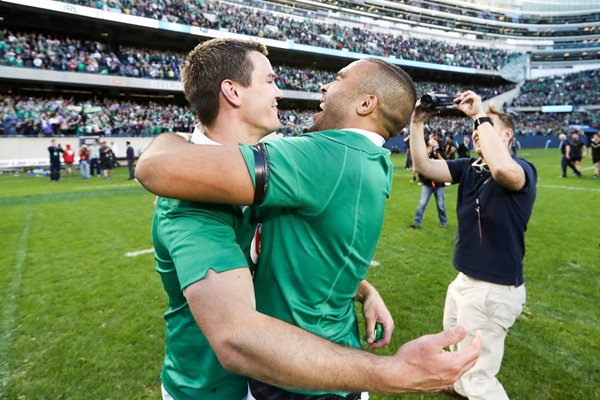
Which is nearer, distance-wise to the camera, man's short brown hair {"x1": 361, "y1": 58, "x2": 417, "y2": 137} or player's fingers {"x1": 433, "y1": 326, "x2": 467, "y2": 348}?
player's fingers {"x1": 433, "y1": 326, "x2": 467, "y2": 348}

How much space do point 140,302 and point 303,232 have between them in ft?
15.4

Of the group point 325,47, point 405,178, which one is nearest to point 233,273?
point 405,178

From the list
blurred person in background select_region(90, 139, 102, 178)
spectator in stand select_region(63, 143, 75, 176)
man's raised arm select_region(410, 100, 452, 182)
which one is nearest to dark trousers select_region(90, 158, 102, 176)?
blurred person in background select_region(90, 139, 102, 178)

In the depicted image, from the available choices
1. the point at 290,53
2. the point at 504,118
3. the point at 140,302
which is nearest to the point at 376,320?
the point at 504,118

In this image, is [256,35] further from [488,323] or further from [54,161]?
[488,323]

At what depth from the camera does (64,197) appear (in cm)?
1381

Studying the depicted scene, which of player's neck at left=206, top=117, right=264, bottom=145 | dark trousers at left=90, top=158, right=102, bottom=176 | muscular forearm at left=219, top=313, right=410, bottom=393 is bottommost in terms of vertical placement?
dark trousers at left=90, top=158, right=102, bottom=176

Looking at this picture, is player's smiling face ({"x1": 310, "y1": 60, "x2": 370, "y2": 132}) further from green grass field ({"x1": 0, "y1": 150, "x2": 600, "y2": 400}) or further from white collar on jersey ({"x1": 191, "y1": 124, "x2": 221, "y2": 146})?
green grass field ({"x1": 0, "y1": 150, "x2": 600, "y2": 400})

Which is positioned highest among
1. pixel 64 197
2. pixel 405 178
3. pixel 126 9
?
pixel 126 9

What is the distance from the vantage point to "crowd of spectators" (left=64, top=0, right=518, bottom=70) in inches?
1350

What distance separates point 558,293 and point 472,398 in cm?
356

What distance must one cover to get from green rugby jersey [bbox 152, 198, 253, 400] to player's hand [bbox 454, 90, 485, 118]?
2.23 meters

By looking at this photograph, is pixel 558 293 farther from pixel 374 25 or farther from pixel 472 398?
pixel 374 25

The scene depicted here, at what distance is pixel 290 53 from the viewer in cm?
4356
